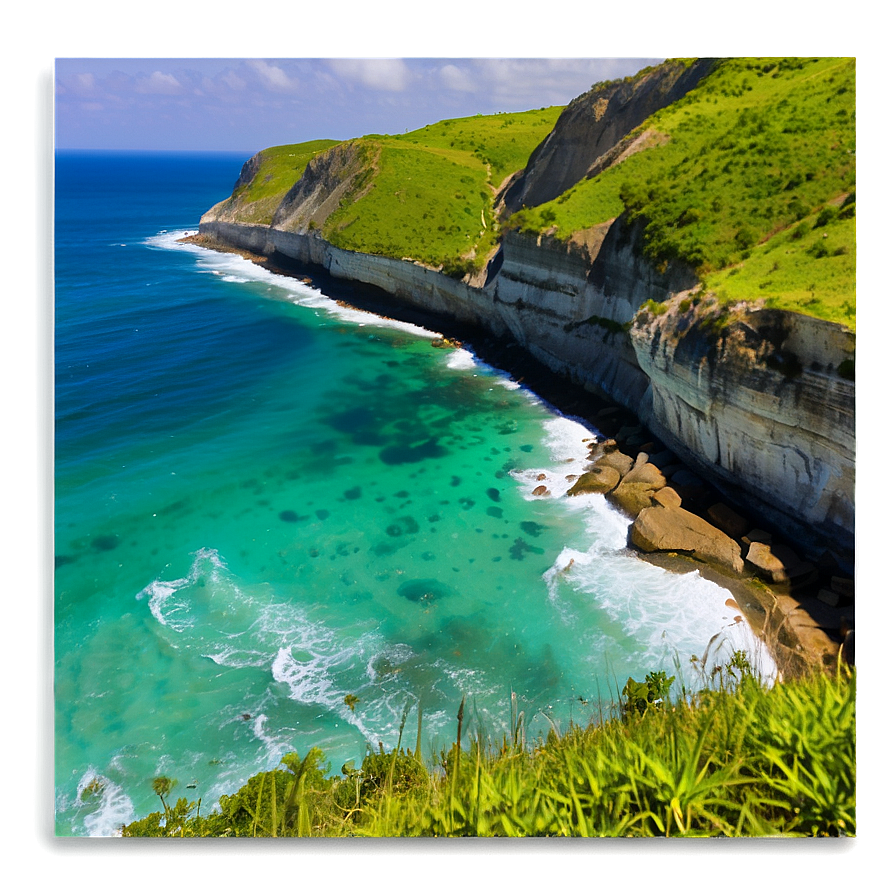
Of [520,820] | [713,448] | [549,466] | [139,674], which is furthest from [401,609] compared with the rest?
[520,820]

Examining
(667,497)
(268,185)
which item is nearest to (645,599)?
(667,497)

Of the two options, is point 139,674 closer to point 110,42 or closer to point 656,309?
point 110,42

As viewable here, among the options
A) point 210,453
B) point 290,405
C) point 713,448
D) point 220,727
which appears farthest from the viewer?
point 290,405

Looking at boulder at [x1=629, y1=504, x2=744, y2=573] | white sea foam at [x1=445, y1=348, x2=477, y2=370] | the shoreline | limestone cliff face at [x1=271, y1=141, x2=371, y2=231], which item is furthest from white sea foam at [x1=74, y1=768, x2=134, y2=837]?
limestone cliff face at [x1=271, y1=141, x2=371, y2=231]

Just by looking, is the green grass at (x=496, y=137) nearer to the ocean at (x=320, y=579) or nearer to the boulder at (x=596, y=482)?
the ocean at (x=320, y=579)

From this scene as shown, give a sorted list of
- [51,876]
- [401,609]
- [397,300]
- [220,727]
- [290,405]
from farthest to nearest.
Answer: [397,300]
[290,405]
[401,609]
[220,727]
[51,876]

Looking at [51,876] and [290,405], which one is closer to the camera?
[51,876]
